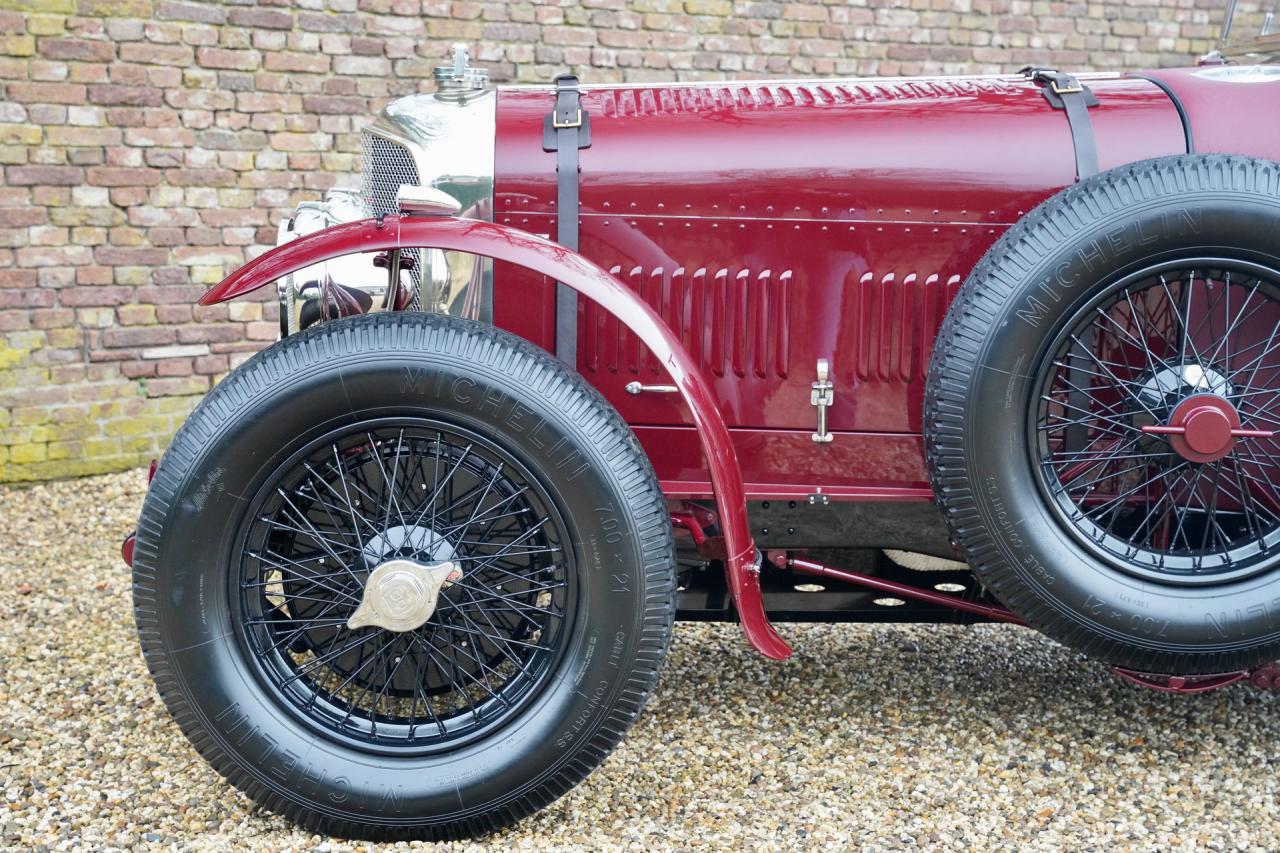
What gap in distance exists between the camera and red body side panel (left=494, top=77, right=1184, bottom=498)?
105 inches

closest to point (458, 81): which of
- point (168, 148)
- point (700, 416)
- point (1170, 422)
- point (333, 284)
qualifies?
point (333, 284)

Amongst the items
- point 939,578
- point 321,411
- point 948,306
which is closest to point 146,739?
point 321,411

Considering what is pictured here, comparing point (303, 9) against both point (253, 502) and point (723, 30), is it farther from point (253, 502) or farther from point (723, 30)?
point (253, 502)

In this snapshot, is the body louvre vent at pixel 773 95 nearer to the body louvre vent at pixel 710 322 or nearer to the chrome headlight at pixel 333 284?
the body louvre vent at pixel 710 322

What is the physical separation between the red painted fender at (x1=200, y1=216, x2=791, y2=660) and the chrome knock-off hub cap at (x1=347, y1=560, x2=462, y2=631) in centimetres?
63

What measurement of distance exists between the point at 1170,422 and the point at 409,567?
5.54 ft

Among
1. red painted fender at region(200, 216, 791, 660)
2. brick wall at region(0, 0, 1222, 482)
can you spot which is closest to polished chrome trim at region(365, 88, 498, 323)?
red painted fender at region(200, 216, 791, 660)

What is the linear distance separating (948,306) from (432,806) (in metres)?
1.65

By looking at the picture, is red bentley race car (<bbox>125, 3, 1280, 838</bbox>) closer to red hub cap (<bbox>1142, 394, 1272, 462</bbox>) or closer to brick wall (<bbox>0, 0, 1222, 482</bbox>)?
red hub cap (<bbox>1142, 394, 1272, 462</bbox>)

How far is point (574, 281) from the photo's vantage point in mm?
2410

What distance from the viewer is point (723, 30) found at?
617 centimetres

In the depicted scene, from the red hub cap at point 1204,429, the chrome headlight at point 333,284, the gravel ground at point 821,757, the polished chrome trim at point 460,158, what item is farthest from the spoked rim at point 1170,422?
the chrome headlight at point 333,284

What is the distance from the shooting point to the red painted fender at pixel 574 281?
240cm

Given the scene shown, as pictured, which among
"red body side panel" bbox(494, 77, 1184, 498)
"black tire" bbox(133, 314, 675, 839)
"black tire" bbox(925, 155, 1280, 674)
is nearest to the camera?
"black tire" bbox(133, 314, 675, 839)
